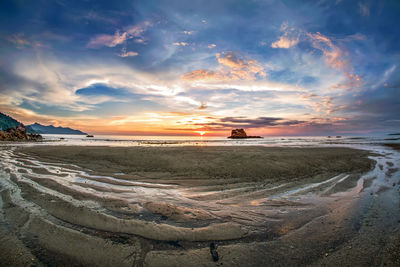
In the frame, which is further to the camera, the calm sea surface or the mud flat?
the calm sea surface

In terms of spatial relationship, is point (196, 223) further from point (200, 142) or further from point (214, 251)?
point (200, 142)

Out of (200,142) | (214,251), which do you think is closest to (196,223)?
(214,251)

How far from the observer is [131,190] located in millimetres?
7152

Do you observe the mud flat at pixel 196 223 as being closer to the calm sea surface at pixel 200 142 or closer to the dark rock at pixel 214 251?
the dark rock at pixel 214 251

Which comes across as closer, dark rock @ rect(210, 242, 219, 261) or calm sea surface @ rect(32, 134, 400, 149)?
dark rock @ rect(210, 242, 219, 261)

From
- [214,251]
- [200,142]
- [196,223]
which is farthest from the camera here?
[200,142]

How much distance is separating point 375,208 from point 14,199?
11.5 metres

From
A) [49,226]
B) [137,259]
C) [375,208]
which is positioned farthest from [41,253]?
[375,208]

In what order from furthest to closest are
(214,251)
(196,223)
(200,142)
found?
1. (200,142)
2. (196,223)
3. (214,251)

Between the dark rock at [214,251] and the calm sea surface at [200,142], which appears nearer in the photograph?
the dark rock at [214,251]

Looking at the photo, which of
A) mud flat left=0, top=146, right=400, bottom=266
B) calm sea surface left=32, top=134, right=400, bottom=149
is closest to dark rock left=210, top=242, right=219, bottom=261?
mud flat left=0, top=146, right=400, bottom=266

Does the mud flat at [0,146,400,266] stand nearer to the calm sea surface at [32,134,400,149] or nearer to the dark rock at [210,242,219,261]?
the dark rock at [210,242,219,261]

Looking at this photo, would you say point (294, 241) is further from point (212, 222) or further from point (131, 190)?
point (131, 190)

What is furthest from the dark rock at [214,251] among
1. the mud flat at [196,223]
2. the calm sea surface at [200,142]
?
the calm sea surface at [200,142]
